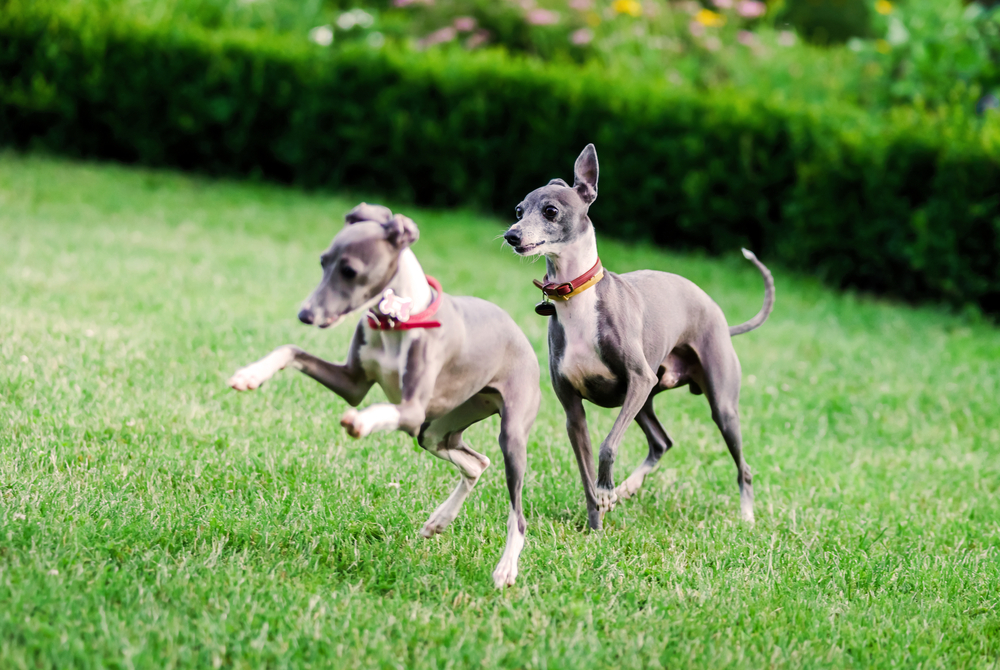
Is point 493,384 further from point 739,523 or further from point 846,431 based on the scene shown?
point 846,431

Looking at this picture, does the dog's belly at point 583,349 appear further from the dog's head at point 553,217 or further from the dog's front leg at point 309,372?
the dog's front leg at point 309,372

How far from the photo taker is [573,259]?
380 cm

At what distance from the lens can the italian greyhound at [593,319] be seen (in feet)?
12.3

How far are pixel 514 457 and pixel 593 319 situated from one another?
2.12ft

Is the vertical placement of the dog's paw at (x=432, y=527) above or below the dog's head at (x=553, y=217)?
below

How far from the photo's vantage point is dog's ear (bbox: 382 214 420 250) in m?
3.02

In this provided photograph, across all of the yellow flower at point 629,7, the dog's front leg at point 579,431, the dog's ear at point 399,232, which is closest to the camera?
the dog's ear at point 399,232

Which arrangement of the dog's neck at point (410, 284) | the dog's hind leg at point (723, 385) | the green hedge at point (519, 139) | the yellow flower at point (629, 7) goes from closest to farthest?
the dog's neck at point (410, 284), the dog's hind leg at point (723, 385), the green hedge at point (519, 139), the yellow flower at point (629, 7)

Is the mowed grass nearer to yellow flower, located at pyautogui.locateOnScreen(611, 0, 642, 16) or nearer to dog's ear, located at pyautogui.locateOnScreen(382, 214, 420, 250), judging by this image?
dog's ear, located at pyautogui.locateOnScreen(382, 214, 420, 250)

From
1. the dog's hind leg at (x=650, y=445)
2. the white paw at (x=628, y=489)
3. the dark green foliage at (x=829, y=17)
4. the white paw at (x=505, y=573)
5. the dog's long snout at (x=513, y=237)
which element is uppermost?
the dog's long snout at (x=513, y=237)

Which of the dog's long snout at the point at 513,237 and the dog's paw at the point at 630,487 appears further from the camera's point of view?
the dog's paw at the point at 630,487

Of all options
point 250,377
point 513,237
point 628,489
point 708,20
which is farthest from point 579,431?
point 708,20

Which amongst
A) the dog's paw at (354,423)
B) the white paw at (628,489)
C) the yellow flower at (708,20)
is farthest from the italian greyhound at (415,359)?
the yellow flower at (708,20)

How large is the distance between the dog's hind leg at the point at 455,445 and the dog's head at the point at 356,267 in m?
0.74
